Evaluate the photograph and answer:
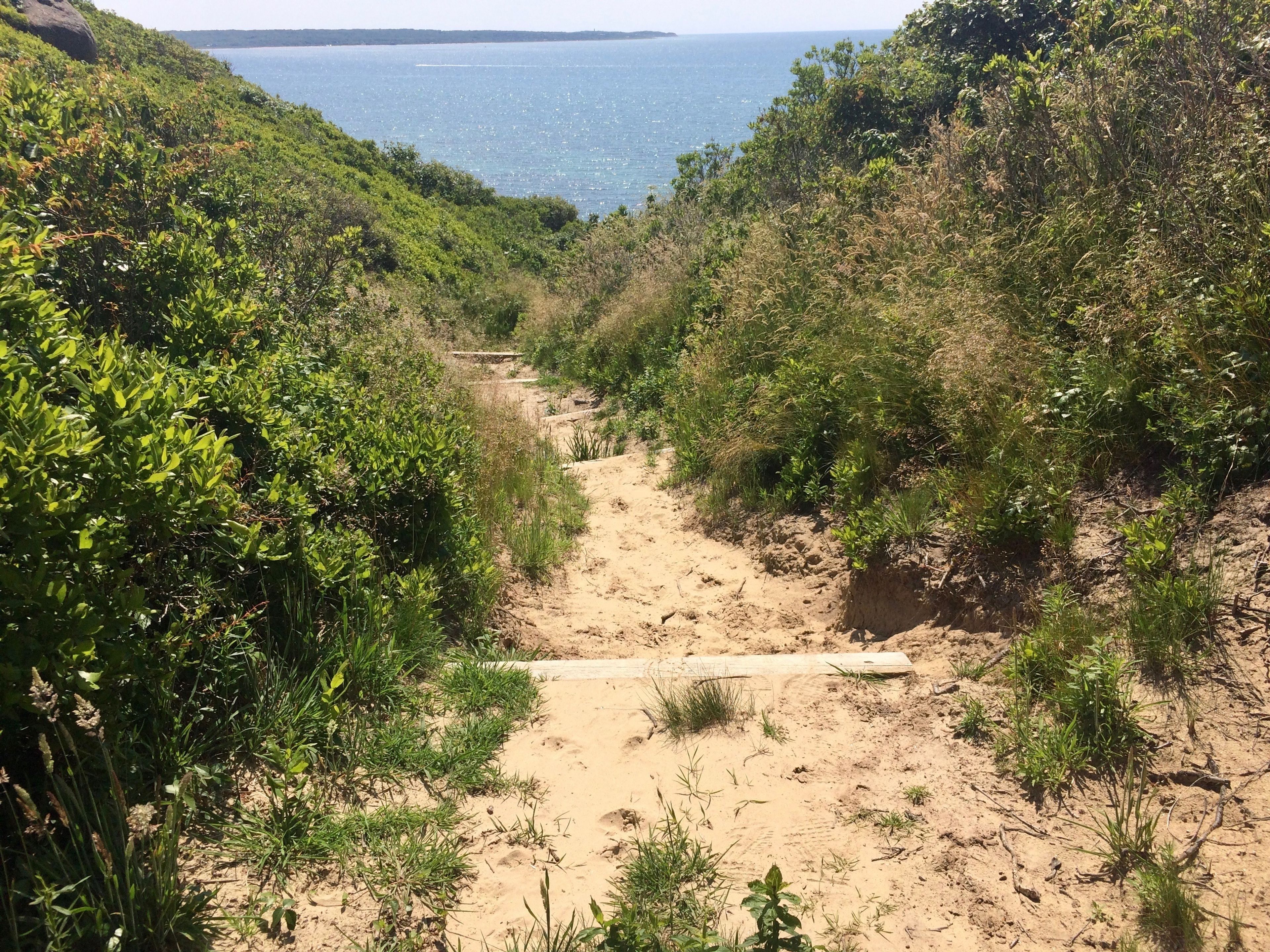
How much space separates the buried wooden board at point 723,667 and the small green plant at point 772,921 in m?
1.63

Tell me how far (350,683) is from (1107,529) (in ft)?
12.4

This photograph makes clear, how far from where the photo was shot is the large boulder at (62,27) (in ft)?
80.3

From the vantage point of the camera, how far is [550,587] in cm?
548

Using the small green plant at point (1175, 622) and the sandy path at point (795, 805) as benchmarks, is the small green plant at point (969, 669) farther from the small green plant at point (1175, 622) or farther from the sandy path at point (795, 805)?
the small green plant at point (1175, 622)

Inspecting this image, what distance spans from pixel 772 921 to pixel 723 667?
1907mm

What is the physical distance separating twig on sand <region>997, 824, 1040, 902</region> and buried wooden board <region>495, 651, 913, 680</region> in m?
1.15

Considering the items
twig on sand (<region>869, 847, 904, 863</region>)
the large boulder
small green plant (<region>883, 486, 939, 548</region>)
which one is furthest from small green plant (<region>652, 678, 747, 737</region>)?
the large boulder

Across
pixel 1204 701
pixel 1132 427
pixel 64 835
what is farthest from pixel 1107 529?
pixel 64 835

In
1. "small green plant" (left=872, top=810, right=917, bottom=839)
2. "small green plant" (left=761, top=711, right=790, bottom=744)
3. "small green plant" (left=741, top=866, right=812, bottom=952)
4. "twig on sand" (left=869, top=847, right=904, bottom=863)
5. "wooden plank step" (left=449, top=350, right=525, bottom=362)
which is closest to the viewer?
"small green plant" (left=741, top=866, right=812, bottom=952)

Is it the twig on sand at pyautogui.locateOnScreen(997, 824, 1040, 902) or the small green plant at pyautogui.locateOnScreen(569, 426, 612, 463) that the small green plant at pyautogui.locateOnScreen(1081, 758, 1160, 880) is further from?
the small green plant at pyautogui.locateOnScreen(569, 426, 612, 463)

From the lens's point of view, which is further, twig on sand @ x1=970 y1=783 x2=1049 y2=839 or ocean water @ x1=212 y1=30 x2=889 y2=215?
ocean water @ x1=212 y1=30 x2=889 y2=215

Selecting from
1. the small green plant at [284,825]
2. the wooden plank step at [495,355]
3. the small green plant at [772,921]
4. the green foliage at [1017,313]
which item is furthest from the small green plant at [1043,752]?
the wooden plank step at [495,355]

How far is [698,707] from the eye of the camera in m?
3.66

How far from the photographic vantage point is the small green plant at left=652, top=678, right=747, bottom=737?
364 centimetres
